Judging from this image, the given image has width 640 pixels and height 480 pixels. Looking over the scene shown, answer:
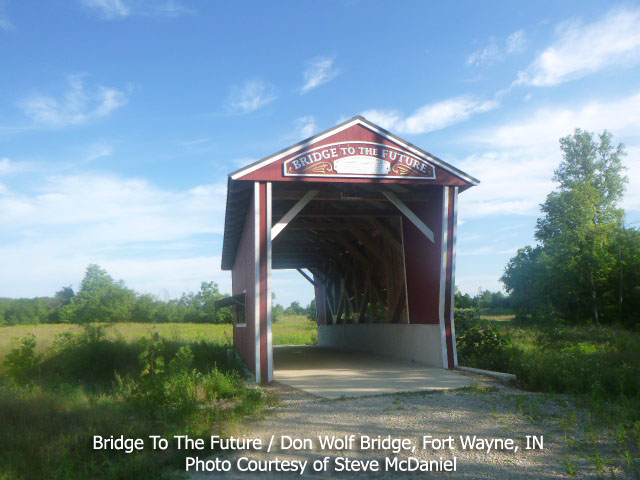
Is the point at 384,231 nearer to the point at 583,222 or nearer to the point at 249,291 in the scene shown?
the point at 249,291

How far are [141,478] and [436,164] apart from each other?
8282mm

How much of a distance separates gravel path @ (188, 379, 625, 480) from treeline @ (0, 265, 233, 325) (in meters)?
26.8

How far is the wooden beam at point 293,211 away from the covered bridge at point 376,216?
0.07 feet

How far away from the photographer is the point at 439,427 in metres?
5.47

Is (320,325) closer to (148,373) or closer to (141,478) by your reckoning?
(148,373)

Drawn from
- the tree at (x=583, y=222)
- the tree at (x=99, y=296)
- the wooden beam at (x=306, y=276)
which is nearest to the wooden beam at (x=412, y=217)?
the wooden beam at (x=306, y=276)

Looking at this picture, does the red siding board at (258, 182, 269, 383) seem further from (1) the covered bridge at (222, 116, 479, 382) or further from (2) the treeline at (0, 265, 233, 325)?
(2) the treeline at (0, 265, 233, 325)

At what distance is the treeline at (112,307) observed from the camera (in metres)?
42.6

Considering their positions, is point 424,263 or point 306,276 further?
point 306,276

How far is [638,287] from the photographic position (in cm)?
2325

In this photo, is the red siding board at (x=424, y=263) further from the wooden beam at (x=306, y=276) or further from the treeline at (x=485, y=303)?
the wooden beam at (x=306, y=276)

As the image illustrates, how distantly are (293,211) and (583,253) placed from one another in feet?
69.2

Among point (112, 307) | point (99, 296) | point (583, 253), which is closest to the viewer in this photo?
point (583, 253)

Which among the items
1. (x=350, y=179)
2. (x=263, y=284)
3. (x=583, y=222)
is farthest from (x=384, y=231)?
(x=583, y=222)
